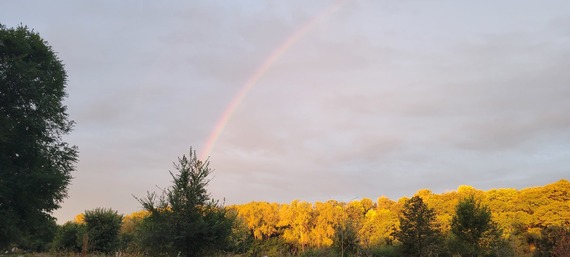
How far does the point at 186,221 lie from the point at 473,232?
69.9ft

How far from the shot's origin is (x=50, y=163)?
27391 millimetres

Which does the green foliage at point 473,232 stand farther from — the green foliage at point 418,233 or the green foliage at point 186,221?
the green foliage at point 186,221

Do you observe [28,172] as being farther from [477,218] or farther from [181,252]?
[477,218]

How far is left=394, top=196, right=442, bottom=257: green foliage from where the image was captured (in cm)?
2619

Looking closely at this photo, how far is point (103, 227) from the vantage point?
30.3 m

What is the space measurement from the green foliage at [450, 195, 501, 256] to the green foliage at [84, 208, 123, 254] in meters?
24.1

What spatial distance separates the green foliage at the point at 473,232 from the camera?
2838 centimetres

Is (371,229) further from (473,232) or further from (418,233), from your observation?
(418,233)

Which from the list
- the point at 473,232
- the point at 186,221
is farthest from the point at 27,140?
the point at 473,232

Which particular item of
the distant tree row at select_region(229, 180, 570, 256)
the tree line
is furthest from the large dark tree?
the distant tree row at select_region(229, 180, 570, 256)

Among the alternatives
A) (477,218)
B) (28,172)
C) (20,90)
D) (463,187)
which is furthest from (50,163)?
(463,187)

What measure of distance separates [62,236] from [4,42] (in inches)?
661

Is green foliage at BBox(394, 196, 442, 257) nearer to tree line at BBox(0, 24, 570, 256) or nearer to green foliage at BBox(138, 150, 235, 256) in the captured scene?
tree line at BBox(0, 24, 570, 256)

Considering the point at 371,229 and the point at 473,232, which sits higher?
the point at 371,229
